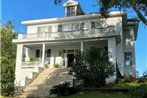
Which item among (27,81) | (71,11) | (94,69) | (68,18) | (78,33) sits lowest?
(27,81)

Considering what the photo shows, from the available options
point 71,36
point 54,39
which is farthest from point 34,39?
point 71,36

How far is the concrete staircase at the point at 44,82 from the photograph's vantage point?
76.5 feet

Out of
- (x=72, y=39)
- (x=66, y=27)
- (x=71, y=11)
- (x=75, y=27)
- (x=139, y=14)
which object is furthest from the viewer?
(x=71, y=11)

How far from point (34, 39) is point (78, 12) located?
8458 mm

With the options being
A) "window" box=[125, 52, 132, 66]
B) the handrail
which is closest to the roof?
the handrail

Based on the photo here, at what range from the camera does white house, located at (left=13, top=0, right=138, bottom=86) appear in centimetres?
3147

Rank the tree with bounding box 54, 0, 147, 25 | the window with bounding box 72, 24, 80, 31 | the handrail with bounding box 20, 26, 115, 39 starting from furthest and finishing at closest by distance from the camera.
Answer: the window with bounding box 72, 24, 80, 31, the handrail with bounding box 20, 26, 115, 39, the tree with bounding box 54, 0, 147, 25

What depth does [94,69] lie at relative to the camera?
77.1ft

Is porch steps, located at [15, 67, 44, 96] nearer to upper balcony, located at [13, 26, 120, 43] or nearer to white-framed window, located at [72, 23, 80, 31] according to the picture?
upper balcony, located at [13, 26, 120, 43]

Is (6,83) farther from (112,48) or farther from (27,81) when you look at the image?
(112,48)

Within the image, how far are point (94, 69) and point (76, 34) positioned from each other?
9800 millimetres

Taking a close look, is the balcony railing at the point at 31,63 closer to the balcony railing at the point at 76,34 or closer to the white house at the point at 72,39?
the white house at the point at 72,39

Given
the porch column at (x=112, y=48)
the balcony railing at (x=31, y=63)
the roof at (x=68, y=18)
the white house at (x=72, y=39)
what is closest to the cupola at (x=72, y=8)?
the white house at (x=72, y=39)

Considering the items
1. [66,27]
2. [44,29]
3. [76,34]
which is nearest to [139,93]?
[76,34]
